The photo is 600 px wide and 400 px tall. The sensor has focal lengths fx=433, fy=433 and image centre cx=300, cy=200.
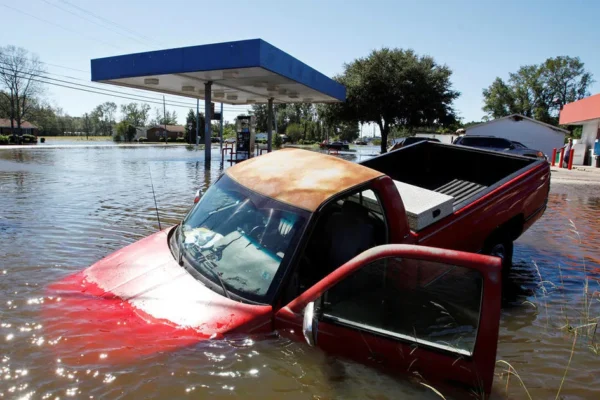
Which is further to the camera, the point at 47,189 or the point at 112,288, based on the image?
the point at 47,189

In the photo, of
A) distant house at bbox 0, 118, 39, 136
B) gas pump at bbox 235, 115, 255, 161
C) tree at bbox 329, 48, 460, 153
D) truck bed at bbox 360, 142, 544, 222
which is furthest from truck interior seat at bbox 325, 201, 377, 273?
distant house at bbox 0, 118, 39, 136

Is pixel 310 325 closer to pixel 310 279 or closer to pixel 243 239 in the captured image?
pixel 310 279

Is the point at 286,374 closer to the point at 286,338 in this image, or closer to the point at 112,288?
the point at 286,338

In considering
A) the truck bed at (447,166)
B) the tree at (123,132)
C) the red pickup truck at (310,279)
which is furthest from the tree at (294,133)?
the red pickup truck at (310,279)

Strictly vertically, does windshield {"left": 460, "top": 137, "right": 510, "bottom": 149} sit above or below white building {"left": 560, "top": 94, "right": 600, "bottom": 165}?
below

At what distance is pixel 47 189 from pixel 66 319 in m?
10.6

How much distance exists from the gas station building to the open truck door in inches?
639

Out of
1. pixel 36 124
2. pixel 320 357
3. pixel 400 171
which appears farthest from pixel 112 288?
pixel 36 124

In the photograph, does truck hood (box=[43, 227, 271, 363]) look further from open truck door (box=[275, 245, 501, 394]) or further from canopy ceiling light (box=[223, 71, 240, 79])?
canopy ceiling light (box=[223, 71, 240, 79])

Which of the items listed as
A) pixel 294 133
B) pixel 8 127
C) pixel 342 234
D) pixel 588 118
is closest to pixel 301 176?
pixel 342 234

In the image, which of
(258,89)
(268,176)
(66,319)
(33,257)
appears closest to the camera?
(66,319)

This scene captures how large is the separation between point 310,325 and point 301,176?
136cm

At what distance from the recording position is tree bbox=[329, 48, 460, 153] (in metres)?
36.0

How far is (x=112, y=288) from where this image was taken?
3.22 metres
